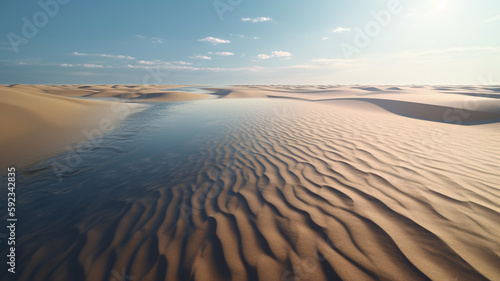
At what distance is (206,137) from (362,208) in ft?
17.4

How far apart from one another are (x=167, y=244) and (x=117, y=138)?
242 inches

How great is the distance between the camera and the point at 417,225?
2234 mm

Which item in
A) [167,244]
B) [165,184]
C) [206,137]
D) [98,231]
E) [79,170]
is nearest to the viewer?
[167,244]

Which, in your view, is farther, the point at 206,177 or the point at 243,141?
the point at 243,141

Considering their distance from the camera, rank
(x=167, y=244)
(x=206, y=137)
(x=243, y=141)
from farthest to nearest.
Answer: (x=206, y=137)
(x=243, y=141)
(x=167, y=244)

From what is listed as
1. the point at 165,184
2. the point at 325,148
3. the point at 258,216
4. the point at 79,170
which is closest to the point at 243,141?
the point at 325,148

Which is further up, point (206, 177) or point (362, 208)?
point (362, 208)

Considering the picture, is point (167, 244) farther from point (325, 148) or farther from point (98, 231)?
point (325, 148)

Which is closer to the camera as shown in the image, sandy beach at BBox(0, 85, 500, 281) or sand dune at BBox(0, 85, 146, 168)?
sandy beach at BBox(0, 85, 500, 281)

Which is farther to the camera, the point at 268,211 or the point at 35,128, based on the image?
the point at 35,128

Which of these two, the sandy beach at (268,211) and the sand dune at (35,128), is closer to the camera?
the sandy beach at (268,211)

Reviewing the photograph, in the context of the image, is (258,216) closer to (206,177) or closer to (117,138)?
(206,177)

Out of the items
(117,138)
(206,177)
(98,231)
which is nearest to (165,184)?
(206,177)

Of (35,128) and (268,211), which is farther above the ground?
(268,211)
